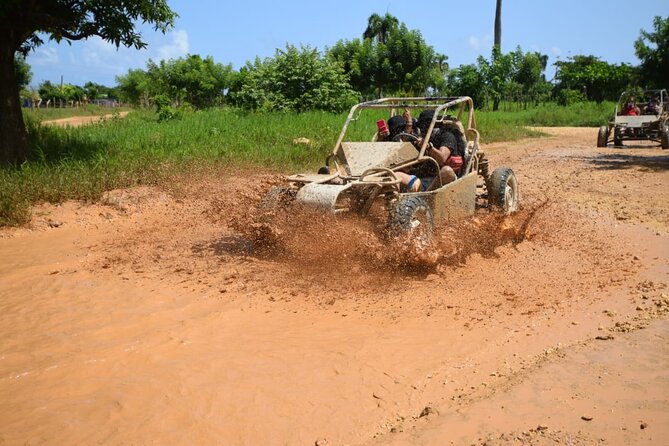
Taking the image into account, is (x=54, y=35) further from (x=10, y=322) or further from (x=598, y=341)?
(x=598, y=341)

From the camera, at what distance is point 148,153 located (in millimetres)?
10430

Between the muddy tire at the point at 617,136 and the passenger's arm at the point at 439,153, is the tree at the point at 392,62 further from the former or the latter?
the passenger's arm at the point at 439,153

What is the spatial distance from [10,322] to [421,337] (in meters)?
3.18

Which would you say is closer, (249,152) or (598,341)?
(598,341)

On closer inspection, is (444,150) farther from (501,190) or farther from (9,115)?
(9,115)

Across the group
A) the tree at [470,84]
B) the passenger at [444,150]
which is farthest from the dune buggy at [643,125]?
the tree at [470,84]

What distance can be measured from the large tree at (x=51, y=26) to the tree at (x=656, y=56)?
22116 millimetres

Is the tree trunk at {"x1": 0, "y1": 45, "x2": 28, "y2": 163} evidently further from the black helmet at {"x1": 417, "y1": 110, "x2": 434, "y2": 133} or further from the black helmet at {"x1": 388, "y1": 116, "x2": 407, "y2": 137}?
the black helmet at {"x1": 417, "y1": 110, "x2": 434, "y2": 133}

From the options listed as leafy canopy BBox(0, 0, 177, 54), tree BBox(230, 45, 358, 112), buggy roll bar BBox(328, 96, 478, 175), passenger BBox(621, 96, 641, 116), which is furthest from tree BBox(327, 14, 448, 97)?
buggy roll bar BBox(328, 96, 478, 175)

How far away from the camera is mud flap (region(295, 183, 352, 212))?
5328 millimetres

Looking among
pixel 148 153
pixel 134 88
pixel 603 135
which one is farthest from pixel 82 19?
pixel 134 88

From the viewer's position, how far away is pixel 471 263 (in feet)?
19.2

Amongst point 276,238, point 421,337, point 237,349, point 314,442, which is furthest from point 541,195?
Result: point 314,442

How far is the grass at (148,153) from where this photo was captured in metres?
8.30
